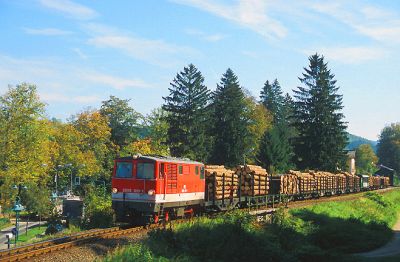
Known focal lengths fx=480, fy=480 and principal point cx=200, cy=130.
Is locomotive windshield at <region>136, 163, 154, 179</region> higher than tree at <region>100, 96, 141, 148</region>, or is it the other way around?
tree at <region>100, 96, 141, 148</region>

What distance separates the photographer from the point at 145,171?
21828 mm

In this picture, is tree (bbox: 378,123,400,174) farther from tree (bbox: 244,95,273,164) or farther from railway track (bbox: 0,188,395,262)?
railway track (bbox: 0,188,395,262)

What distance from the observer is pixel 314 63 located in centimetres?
7350

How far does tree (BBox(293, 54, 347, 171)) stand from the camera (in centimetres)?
6638

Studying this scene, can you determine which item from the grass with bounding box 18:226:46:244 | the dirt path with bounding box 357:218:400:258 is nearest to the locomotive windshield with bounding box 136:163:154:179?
the dirt path with bounding box 357:218:400:258

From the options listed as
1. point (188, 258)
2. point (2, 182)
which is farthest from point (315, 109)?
point (188, 258)

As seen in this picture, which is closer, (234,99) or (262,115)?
(234,99)

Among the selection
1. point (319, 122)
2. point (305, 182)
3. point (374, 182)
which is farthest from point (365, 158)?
point (305, 182)

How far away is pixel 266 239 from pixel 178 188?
4.86 metres

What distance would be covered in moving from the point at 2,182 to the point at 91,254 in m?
40.1

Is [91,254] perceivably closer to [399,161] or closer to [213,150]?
[213,150]

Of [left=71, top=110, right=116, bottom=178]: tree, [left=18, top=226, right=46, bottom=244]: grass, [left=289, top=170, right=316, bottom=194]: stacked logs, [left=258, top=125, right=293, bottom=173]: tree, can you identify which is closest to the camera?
[left=18, top=226, right=46, bottom=244]: grass

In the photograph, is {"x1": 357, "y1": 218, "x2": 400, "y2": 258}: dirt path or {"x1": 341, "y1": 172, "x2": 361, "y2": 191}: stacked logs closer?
{"x1": 357, "y1": 218, "x2": 400, "y2": 258}: dirt path

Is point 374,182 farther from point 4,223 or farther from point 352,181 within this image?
point 4,223
